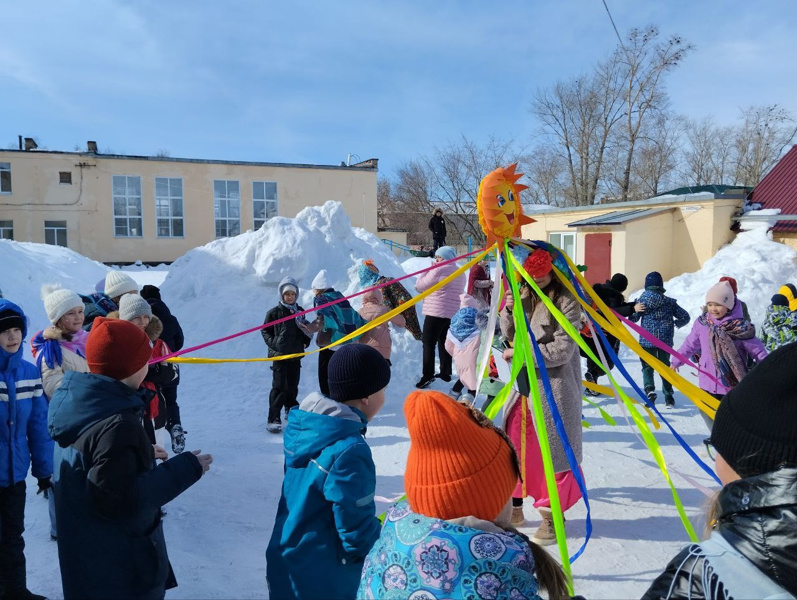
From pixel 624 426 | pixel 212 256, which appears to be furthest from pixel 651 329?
pixel 212 256

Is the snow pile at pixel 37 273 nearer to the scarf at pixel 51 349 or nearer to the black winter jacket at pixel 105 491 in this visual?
the scarf at pixel 51 349

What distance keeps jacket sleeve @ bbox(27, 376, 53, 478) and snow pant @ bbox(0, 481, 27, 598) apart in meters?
0.19

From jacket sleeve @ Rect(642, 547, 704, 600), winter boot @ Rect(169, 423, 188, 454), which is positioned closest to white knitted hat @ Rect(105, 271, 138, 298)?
winter boot @ Rect(169, 423, 188, 454)

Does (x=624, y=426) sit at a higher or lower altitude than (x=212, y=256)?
lower

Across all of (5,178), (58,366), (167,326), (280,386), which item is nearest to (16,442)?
(58,366)

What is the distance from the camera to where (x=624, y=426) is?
6141mm

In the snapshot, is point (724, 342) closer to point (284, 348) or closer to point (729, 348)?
point (729, 348)

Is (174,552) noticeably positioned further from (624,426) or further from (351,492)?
(624,426)

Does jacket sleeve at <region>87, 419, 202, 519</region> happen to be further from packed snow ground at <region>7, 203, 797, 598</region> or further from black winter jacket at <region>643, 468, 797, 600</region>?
black winter jacket at <region>643, 468, 797, 600</region>

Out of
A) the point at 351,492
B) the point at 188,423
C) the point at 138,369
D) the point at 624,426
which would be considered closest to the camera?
the point at 351,492

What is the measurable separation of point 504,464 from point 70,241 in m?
27.3

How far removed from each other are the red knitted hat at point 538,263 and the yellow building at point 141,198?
2375 cm

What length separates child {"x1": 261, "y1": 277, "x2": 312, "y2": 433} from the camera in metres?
6.27

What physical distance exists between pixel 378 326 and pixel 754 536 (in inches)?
228
